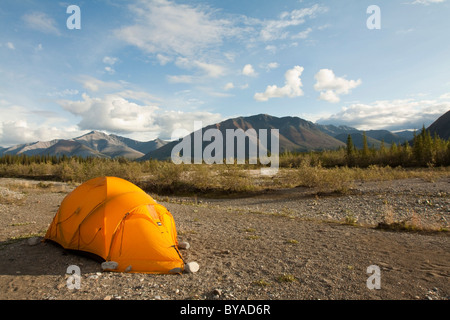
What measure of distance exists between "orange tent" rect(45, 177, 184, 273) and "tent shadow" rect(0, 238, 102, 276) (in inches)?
8.9

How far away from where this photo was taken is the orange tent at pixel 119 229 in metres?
6.79

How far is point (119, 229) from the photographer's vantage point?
23.1 ft

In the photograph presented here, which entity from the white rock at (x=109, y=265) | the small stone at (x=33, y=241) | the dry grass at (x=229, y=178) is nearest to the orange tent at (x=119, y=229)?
the white rock at (x=109, y=265)

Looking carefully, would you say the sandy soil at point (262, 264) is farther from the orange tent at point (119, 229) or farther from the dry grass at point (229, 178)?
the dry grass at point (229, 178)

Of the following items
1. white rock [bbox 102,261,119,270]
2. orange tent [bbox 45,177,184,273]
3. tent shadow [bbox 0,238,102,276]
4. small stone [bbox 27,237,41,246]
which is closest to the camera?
tent shadow [bbox 0,238,102,276]

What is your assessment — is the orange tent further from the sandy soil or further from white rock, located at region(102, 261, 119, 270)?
the sandy soil

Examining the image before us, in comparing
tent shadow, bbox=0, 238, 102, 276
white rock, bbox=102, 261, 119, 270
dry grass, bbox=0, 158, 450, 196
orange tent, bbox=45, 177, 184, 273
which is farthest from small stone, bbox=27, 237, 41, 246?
dry grass, bbox=0, 158, 450, 196

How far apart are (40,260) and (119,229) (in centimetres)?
230

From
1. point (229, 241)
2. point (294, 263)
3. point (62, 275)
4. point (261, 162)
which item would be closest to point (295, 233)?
point (229, 241)

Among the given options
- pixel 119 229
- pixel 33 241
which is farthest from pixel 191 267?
pixel 33 241

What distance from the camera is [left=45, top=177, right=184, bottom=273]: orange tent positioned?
679 cm
